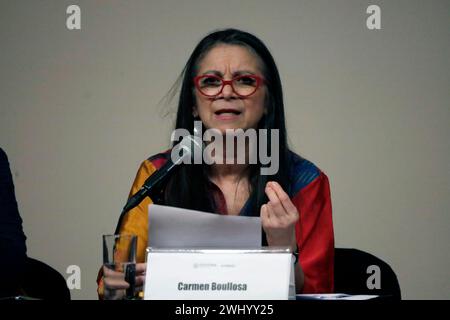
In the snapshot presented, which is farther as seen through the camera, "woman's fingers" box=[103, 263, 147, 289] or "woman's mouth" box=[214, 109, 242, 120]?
"woman's mouth" box=[214, 109, 242, 120]

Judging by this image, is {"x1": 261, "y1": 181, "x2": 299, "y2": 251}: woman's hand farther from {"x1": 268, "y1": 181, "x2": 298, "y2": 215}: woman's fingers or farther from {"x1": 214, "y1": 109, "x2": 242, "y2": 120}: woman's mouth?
{"x1": 214, "y1": 109, "x2": 242, "y2": 120}: woman's mouth

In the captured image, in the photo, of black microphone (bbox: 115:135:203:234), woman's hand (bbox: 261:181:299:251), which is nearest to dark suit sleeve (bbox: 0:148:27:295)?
black microphone (bbox: 115:135:203:234)

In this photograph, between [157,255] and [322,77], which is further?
[322,77]

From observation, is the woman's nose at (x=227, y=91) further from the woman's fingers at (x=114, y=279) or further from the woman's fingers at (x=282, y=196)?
the woman's fingers at (x=114, y=279)

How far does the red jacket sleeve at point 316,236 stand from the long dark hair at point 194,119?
87mm

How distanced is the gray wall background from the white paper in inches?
56.8

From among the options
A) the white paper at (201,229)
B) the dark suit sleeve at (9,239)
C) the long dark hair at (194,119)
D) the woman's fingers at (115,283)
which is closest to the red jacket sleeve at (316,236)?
the long dark hair at (194,119)

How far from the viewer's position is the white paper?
1.26 m

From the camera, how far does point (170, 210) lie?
1.29 metres

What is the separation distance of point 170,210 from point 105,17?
5.59 ft

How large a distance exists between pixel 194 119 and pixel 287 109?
65 cm
